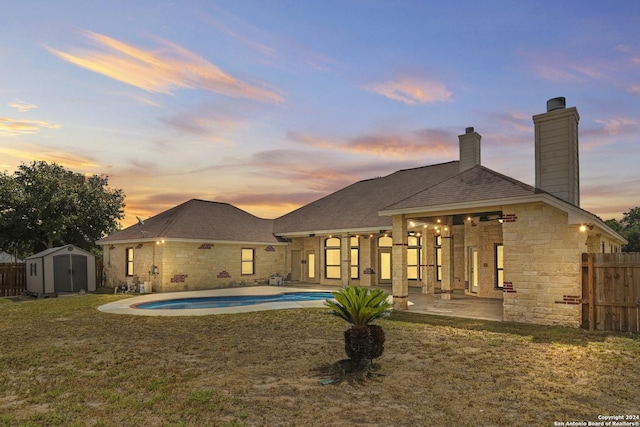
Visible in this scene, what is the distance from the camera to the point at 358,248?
25.8m

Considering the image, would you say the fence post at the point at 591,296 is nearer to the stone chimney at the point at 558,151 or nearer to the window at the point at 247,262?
the stone chimney at the point at 558,151

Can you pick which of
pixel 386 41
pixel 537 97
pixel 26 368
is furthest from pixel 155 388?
pixel 537 97

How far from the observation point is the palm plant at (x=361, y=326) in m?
7.38

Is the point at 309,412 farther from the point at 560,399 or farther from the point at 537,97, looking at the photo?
the point at 537,97

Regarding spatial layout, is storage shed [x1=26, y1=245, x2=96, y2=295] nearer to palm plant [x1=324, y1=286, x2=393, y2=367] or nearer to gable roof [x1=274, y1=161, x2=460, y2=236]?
gable roof [x1=274, y1=161, x2=460, y2=236]

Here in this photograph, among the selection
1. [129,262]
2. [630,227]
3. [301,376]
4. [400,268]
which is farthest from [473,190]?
[630,227]

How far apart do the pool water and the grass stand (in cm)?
587

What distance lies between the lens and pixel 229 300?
66.5ft

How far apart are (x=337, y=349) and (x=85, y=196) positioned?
33.1 metres

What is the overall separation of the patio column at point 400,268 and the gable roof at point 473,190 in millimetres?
890

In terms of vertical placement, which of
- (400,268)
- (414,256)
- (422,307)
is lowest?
(422,307)

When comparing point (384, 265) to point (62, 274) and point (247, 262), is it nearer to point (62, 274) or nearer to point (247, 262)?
point (247, 262)

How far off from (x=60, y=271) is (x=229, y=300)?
34.0ft

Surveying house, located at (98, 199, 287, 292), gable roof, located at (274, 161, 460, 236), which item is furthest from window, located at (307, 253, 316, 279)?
gable roof, located at (274, 161, 460, 236)
